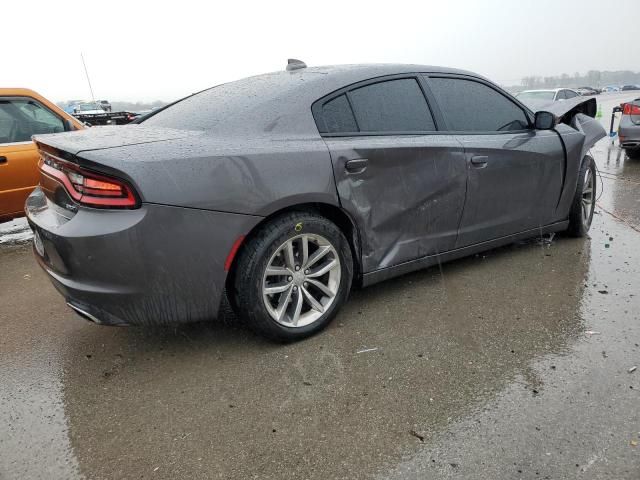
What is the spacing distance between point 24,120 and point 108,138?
306cm

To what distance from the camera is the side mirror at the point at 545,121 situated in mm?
3771

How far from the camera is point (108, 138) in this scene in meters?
2.49

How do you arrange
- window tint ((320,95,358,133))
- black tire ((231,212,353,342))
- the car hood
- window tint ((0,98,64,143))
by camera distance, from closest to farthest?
the car hood < black tire ((231,212,353,342)) < window tint ((320,95,358,133)) < window tint ((0,98,64,143))

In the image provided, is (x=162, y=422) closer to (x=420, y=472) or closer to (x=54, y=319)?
(x=420, y=472)

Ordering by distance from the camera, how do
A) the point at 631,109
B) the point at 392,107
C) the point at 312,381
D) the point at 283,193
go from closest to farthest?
the point at 312,381 → the point at 283,193 → the point at 392,107 → the point at 631,109

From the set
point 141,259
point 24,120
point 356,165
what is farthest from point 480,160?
point 24,120

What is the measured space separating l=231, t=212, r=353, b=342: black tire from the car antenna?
4.15 feet

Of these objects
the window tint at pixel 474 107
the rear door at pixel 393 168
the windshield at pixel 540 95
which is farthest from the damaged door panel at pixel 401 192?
the windshield at pixel 540 95

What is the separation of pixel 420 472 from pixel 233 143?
5.57ft

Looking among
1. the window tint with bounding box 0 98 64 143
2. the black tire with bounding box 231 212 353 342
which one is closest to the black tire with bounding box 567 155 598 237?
the black tire with bounding box 231 212 353 342

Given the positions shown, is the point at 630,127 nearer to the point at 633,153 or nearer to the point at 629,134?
the point at 629,134

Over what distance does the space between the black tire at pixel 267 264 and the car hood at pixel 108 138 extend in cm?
64

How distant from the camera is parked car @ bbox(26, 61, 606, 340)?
7.28 feet

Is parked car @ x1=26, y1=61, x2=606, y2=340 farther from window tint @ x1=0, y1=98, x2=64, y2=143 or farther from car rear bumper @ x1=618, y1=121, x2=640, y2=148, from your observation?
car rear bumper @ x1=618, y1=121, x2=640, y2=148
